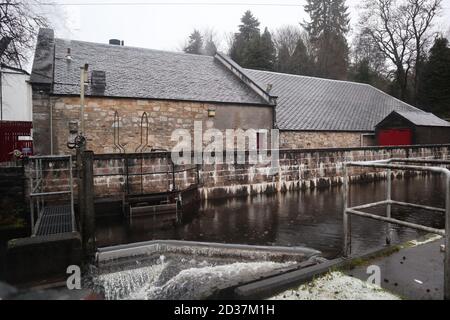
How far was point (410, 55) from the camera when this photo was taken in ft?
117

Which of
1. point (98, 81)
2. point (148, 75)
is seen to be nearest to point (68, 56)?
point (98, 81)

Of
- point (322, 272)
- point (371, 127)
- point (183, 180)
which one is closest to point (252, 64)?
point (371, 127)

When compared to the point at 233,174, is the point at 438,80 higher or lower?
higher

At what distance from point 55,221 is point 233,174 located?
6.65m

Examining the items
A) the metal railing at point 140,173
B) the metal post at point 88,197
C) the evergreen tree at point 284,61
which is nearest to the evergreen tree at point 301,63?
the evergreen tree at point 284,61

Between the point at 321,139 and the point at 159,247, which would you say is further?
the point at 321,139

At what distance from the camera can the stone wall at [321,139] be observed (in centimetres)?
1953

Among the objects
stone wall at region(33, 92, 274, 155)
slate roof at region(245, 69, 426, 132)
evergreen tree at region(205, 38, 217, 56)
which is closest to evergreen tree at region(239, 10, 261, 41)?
evergreen tree at region(205, 38, 217, 56)

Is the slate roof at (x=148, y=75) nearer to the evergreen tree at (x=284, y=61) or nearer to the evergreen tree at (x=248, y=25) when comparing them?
the evergreen tree at (x=284, y=61)

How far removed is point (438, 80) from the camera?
3141 cm

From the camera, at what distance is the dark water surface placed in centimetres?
687

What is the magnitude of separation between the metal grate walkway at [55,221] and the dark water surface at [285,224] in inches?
32.0

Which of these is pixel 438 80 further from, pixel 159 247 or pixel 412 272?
pixel 159 247
